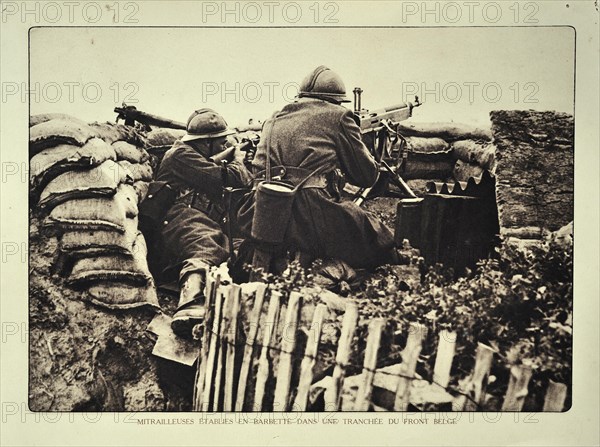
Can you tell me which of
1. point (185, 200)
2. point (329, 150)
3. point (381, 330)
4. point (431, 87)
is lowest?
point (381, 330)

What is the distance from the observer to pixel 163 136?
11.2 ft

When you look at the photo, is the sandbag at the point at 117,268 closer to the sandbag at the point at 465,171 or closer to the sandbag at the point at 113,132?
the sandbag at the point at 113,132

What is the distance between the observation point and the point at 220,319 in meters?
3.34

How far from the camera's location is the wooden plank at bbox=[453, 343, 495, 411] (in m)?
3.25

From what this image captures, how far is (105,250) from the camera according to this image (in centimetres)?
338

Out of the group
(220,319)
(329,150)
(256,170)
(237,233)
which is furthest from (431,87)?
(220,319)

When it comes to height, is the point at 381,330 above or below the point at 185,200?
below

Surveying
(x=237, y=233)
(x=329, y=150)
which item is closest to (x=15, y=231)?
(x=237, y=233)

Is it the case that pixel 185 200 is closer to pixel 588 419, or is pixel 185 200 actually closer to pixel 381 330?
pixel 381 330

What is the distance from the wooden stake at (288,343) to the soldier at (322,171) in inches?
9.7

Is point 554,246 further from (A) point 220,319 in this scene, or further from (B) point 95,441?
(B) point 95,441

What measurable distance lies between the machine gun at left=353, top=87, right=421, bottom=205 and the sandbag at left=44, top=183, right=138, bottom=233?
3.54 feet

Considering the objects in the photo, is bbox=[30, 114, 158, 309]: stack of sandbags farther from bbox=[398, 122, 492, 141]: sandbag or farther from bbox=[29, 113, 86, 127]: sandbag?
bbox=[398, 122, 492, 141]: sandbag

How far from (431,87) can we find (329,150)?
0.58 m
